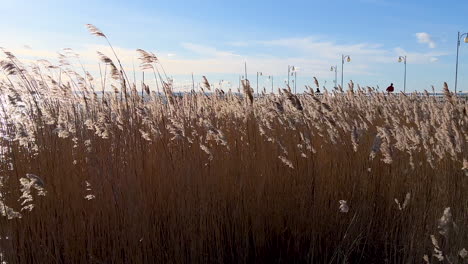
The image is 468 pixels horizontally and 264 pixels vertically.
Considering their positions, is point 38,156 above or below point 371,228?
above

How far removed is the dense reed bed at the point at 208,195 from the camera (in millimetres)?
2295

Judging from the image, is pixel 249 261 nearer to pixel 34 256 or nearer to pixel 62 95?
pixel 34 256

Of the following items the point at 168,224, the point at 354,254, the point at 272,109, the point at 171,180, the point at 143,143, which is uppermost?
the point at 272,109

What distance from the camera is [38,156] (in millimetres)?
2670

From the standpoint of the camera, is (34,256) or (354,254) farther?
(354,254)

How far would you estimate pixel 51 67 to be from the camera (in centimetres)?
367

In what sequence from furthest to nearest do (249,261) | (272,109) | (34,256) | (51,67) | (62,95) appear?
(51,67) < (62,95) < (272,109) < (249,261) < (34,256)

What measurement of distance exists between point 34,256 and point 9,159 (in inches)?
30.2

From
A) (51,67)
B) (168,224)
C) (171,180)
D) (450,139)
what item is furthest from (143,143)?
(450,139)

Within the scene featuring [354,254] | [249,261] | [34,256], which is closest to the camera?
[34,256]

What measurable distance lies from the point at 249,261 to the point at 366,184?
982 millimetres

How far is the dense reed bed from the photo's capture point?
2295mm

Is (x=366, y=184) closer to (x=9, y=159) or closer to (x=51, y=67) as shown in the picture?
(x=9, y=159)

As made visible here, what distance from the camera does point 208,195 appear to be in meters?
2.39
